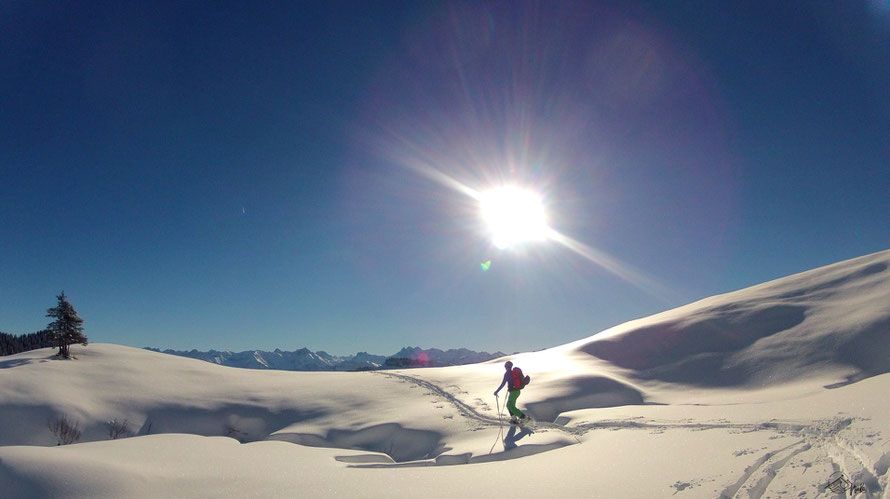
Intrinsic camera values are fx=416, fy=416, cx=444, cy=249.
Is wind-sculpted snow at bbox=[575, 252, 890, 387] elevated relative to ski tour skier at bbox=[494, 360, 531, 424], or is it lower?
elevated

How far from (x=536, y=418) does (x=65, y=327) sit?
2454cm

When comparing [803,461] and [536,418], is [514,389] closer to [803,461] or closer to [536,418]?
[536,418]

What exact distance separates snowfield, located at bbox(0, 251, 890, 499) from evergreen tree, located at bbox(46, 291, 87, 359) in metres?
0.85

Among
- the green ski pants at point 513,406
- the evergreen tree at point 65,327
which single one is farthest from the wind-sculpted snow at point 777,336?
the evergreen tree at point 65,327

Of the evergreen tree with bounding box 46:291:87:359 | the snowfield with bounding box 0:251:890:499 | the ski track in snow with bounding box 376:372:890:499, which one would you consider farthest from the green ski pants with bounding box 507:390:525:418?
the evergreen tree with bounding box 46:291:87:359

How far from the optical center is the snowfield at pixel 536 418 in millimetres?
5445

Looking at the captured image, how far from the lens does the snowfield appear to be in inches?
214

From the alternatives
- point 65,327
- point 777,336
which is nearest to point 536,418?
point 777,336

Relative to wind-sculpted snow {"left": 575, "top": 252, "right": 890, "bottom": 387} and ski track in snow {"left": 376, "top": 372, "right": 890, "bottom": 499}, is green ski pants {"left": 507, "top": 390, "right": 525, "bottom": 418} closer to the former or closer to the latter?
ski track in snow {"left": 376, "top": 372, "right": 890, "bottom": 499}

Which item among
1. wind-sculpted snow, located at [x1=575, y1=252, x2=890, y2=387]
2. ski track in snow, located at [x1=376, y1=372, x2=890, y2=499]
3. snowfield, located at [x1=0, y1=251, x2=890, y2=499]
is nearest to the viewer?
ski track in snow, located at [x1=376, y1=372, x2=890, y2=499]

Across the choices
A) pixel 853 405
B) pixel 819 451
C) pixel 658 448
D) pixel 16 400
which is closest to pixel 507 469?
pixel 658 448

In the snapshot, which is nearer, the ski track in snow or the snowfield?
the ski track in snow

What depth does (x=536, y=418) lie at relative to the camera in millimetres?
13852

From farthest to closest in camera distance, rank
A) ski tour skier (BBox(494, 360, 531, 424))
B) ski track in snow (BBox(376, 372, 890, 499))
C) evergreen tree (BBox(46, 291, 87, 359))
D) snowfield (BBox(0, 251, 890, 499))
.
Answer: evergreen tree (BBox(46, 291, 87, 359)) → ski tour skier (BBox(494, 360, 531, 424)) → snowfield (BBox(0, 251, 890, 499)) → ski track in snow (BBox(376, 372, 890, 499))
